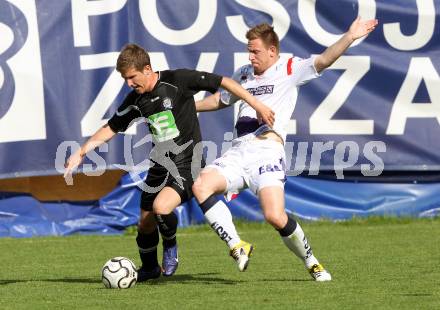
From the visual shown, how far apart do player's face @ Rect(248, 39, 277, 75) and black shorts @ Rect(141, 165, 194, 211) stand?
97 cm

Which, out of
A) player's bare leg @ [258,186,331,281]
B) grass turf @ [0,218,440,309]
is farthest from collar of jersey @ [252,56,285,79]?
grass turf @ [0,218,440,309]

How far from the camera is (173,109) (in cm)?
810

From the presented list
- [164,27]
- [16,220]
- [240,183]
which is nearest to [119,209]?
[16,220]

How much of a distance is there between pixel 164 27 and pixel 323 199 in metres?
2.98

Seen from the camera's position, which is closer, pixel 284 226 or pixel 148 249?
pixel 284 226

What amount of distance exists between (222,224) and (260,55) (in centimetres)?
140

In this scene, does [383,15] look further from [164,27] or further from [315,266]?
[315,266]

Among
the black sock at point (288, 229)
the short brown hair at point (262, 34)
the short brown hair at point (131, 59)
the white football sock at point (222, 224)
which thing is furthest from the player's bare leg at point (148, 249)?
the short brown hair at point (262, 34)

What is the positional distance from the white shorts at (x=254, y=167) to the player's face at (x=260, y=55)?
2.05 ft

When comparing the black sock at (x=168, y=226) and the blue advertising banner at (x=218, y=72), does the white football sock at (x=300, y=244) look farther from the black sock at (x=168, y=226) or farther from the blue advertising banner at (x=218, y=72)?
the blue advertising banner at (x=218, y=72)

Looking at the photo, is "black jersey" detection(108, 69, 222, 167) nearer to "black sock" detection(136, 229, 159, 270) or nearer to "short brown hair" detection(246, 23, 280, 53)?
"short brown hair" detection(246, 23, 280, 53)

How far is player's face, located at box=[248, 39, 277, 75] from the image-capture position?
26.6 ft

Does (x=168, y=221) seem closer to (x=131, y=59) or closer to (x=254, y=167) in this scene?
(x=254, y=167)

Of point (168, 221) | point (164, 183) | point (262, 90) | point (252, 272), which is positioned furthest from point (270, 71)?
point (252, 272)
